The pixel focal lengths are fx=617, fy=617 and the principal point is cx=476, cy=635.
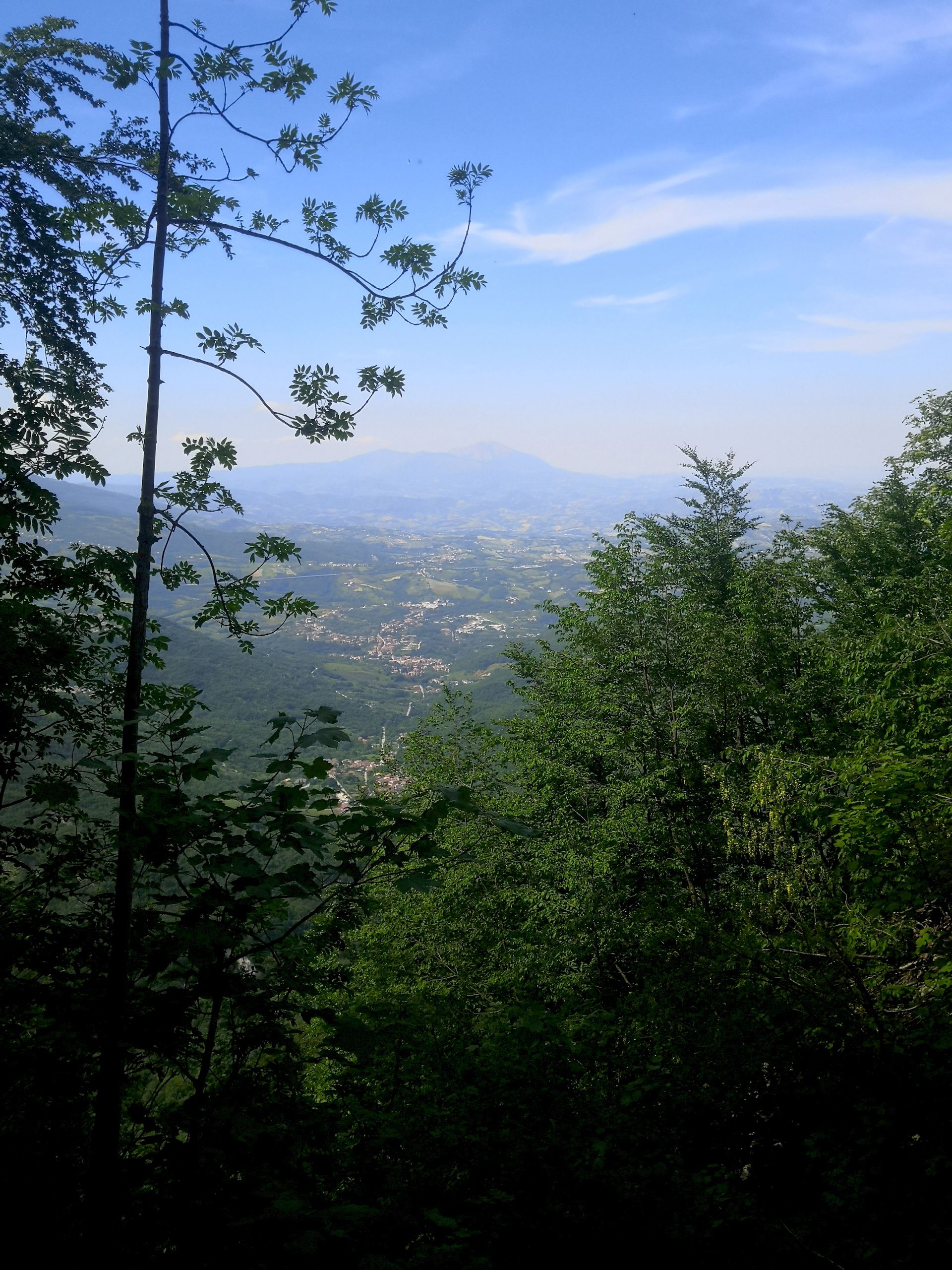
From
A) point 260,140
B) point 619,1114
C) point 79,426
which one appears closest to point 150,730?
point 79,426

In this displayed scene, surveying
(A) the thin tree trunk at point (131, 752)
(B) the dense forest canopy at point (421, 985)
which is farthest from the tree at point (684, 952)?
(A) the thin tree trunk at point (131, 752)

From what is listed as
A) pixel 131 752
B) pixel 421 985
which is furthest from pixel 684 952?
pixel 131 752

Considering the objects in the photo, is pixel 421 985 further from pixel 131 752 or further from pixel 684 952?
pixel 131 752

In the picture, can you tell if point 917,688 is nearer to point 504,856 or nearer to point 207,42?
point 504,856

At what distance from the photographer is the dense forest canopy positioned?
3859 millimetres

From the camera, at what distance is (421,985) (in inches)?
494

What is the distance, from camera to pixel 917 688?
10.1 meters

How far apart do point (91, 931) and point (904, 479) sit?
1212 inches

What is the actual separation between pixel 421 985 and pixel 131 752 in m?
10.5

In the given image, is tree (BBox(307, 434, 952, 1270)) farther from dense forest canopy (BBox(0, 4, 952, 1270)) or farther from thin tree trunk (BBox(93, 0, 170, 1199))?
thin tree trunk (BBox(93, 0, 170, 1199))

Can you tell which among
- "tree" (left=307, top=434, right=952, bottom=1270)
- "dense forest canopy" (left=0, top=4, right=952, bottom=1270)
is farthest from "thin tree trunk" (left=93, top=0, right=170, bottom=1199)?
"tree" (left=307, top=434, right=952, bottom=1270)

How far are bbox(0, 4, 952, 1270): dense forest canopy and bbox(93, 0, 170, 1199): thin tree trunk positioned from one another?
0.18 feet

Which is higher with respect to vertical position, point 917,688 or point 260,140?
point 260,140

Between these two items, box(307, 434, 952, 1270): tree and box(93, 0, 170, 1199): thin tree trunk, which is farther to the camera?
box(307, 434, 952, 1270): tree
